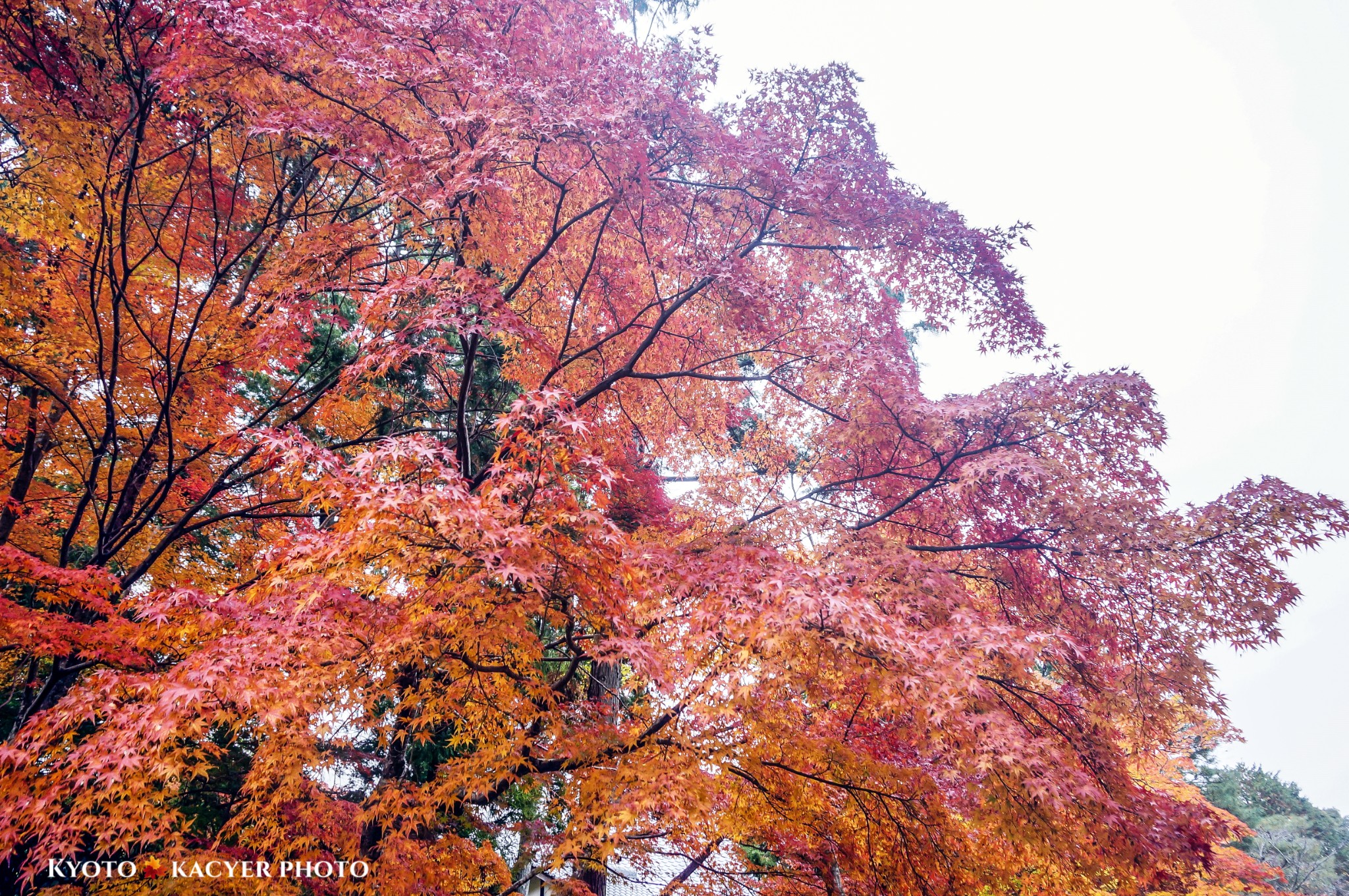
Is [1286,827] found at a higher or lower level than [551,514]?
higher

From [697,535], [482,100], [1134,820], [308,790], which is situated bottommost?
[308,790]

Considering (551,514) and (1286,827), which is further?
(1286,827)

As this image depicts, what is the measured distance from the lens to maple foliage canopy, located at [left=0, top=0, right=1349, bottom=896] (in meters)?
3.69

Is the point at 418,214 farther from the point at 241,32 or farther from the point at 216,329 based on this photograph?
the point at 216,329

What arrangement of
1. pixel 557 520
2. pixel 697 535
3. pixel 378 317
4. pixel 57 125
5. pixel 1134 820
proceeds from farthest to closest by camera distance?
pixel 697 535 < pixel 57 125 < pixel 378 317 < pixel 1134 820 < pixel 557 520

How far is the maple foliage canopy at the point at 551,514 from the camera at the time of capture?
369 cm

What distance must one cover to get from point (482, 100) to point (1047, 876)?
7.17 meters

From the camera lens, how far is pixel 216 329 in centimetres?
569

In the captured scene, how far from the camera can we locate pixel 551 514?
3.65 meters

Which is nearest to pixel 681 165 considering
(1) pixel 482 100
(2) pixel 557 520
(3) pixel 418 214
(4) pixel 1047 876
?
(1) pixel 482 100

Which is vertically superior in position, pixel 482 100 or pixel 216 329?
pixel 482 100

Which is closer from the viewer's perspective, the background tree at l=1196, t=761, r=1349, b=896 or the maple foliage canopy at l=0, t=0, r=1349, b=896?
the maple foliage canopy at l=0, t=0, r=1349, b=896

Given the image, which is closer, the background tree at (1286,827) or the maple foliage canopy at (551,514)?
the maple foliage canopy at (551,514)

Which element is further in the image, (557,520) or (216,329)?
(216,329)
